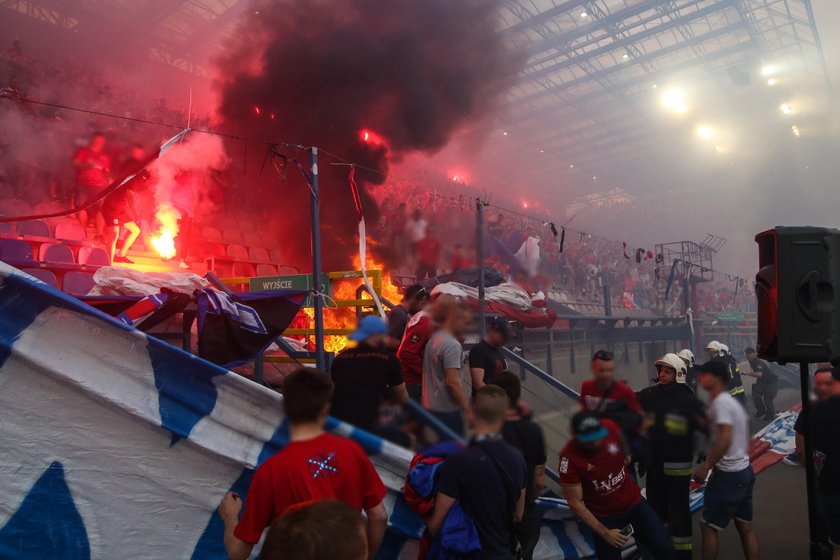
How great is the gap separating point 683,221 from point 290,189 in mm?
27193

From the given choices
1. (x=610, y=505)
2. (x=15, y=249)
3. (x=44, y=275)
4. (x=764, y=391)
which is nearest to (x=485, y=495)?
(x=610, y=505)

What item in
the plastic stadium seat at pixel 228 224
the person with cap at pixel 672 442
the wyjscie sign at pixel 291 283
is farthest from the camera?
the plastic stadium seat at pixel 228 224

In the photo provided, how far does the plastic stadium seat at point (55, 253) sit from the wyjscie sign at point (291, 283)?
101 inches

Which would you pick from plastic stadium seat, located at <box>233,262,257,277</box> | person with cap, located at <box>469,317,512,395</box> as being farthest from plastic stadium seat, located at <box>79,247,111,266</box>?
person with cap, located at <box>469,317,512,395</box>

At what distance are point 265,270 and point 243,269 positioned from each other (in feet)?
1.36

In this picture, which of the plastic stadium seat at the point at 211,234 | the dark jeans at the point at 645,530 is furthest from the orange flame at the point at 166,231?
the dark jeans at the point at 645,530

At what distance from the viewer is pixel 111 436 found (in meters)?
2.18

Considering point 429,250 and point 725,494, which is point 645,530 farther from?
point 429,250

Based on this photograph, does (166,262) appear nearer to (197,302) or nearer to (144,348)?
(197,302)

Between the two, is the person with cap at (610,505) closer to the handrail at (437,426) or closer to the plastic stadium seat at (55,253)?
the handrail at (437,426)

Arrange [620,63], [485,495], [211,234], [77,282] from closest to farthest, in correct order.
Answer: [485,495] → [77,282] → [211,234] → [620,63]

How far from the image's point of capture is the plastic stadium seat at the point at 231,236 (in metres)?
10.8

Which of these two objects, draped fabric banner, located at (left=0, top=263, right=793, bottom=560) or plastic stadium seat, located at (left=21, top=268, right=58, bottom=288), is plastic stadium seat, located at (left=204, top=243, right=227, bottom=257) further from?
draped fabric banner, located at (left=0, top=263, right=793, bottom=560)

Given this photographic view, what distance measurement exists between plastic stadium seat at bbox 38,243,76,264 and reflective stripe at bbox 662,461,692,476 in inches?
249
